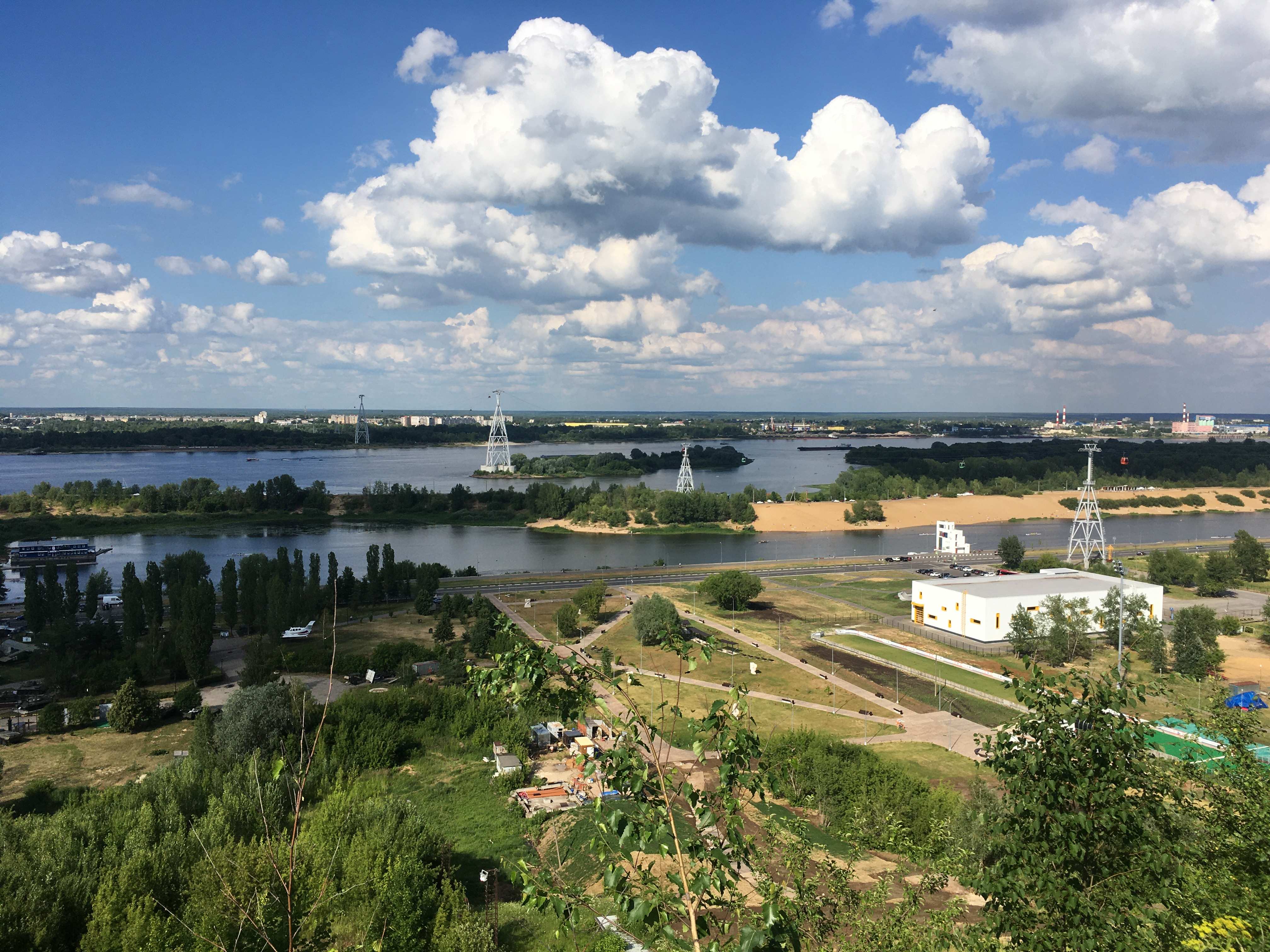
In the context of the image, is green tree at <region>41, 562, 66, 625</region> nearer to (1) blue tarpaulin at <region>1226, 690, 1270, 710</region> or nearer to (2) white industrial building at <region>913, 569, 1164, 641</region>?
(2) white industrial building at <region>913, 569, 1164, 641</region>

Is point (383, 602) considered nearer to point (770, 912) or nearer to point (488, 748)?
point (488, 748)

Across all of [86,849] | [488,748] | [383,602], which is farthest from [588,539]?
[86,849]

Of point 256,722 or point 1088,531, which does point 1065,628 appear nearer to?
point 1088,531

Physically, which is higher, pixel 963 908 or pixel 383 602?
pixel 963 908

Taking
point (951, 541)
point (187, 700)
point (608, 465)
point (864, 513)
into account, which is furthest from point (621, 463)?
point (187, 700)

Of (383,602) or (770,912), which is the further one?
(383,602)

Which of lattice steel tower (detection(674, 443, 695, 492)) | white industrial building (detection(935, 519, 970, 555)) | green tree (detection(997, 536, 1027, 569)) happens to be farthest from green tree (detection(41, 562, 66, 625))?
white industrial building (detection(935, 519, 970, 555))
